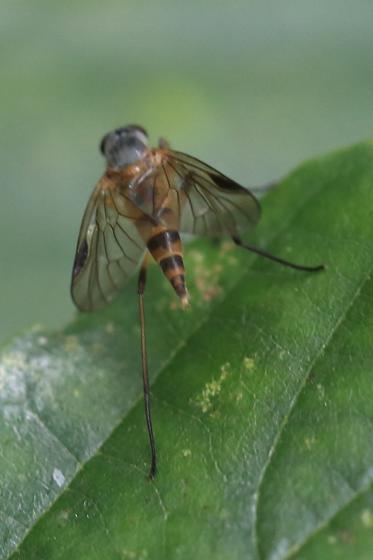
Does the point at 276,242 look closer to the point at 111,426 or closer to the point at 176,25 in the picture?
the point at 111,426

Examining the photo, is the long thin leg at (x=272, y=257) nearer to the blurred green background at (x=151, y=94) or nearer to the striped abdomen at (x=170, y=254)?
the striped abdomen at (x=170, y=254)

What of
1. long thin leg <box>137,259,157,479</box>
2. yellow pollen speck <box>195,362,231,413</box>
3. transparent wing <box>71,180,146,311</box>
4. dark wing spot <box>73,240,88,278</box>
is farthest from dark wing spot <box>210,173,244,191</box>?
yellow pollen speck <box>195,362,231,413</box>

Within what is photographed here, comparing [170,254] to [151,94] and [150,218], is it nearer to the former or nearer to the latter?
[150,218]

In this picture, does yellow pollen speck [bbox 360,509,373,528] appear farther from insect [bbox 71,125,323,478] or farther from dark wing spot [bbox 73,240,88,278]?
dark wing spot [bbox 73,240,88,278]

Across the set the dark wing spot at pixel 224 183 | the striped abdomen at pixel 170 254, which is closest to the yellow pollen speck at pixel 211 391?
the striped abdomen at pixel 170 254

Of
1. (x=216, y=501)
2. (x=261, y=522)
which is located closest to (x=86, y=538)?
(x=216, y=501)

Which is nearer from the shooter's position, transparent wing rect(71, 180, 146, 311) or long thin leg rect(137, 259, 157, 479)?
long thin leg rect(137, 259, 157, 479)
